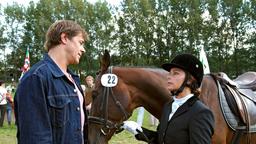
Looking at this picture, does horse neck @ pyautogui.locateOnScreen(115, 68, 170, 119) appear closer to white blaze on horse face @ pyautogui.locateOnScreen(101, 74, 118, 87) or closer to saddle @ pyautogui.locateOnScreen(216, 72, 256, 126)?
white blaze on horse face @ pyautogui.locateOnScreen(101, 74, 118, 87)

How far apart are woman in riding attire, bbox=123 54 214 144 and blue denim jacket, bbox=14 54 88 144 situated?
0.72 m

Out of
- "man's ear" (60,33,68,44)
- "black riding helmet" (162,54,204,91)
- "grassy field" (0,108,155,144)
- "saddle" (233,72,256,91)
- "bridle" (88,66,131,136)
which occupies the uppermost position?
"man's ear" (60,33,68,44)

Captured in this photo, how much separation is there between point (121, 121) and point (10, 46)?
2128 inches

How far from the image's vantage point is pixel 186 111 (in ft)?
9.45

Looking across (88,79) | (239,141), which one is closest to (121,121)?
(239,141)

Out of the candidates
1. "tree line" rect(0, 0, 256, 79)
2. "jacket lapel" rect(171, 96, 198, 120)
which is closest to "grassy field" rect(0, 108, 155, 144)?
"jacket lapel" rect(171, 96, 198, 120)

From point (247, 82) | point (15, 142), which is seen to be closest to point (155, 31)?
point (15, 142)

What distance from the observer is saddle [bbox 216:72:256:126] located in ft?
14.4

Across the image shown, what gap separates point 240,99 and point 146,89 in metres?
1.05

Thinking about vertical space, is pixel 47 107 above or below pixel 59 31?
below

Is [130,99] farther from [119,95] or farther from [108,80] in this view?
[108,80]

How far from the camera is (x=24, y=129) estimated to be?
2.30m

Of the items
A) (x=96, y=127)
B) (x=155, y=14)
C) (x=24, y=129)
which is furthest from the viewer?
(x=155, y=14)

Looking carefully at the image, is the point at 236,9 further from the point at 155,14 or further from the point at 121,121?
the point at 121,121
